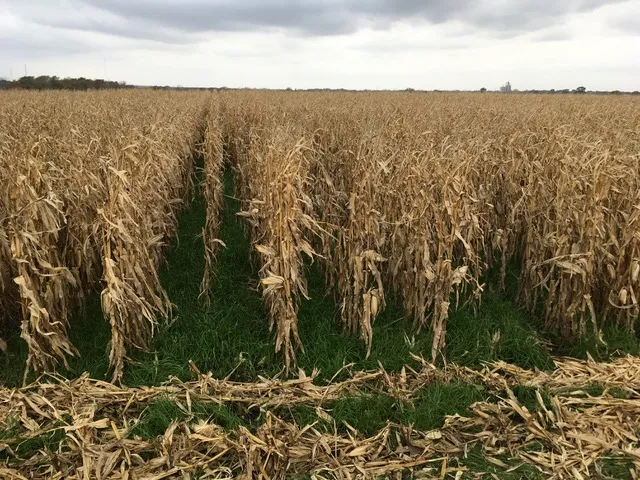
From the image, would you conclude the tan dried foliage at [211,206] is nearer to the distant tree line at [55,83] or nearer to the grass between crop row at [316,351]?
the grass between crop row at [316,351]

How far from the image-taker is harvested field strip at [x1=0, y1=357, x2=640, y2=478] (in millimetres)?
3051

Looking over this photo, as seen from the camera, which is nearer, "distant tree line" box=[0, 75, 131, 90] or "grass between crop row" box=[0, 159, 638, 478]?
"grass between crop row" box=[0, 159, 638, 478]

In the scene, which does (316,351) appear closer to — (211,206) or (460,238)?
(460,238)

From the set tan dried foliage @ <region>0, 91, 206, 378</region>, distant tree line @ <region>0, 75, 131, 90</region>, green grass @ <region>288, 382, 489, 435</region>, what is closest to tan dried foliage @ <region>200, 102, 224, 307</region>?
tan dried foliage @ <region>0, 91, 206, 378</region>

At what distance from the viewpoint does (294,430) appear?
3318 millimetres

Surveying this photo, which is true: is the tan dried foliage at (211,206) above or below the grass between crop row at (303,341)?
above

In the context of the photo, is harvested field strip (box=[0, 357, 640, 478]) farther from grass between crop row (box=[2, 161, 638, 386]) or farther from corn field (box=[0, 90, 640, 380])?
corn field (box=[0, 90, 640, 380])

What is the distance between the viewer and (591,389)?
149 inches

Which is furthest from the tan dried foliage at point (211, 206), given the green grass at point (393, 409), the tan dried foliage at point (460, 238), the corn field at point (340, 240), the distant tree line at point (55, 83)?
the distant tree line at point (55, 83)

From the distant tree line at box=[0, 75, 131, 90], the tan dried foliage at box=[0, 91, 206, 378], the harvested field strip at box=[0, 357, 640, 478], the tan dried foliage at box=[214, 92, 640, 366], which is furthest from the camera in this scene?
the distant tree line at box=[0, 75, 131, 90]

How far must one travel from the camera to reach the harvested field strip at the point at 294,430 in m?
3.05

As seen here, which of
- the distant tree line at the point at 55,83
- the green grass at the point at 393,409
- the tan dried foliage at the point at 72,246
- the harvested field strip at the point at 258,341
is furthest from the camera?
the distant tree line at the point at 55,83

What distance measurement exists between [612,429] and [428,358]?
1440 mm

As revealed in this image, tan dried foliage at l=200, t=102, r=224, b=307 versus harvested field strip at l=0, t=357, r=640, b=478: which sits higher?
tan dried foliage at l=200, t=102, r=224, b=307
